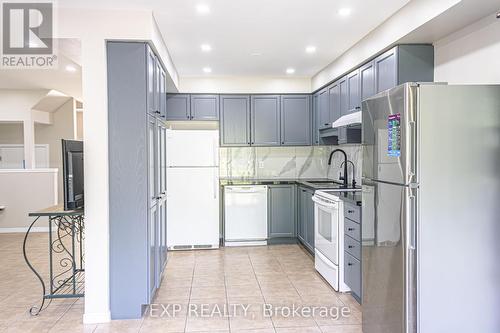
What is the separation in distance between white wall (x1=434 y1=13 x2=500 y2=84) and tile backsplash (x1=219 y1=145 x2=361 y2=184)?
10.3 ft

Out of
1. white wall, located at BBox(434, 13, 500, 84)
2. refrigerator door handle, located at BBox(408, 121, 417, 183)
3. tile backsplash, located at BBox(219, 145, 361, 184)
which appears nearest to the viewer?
refrigerator door handle, located at BBox(408, 121, 417, 183)

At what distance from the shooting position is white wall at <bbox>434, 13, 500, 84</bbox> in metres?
2.68

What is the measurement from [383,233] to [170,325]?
182 centimetres

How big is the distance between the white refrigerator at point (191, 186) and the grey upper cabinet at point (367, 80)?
7.10 ft

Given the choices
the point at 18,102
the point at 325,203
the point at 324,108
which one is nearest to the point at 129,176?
the point at 325,203

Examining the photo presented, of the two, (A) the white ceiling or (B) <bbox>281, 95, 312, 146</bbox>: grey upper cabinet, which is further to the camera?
(B) <bbox>281, 95, 312, 146</bbox>: grey upper cabinet

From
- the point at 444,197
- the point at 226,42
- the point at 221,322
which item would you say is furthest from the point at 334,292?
the point at 226,42

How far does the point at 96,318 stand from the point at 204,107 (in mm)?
3556

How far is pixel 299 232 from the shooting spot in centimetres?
573

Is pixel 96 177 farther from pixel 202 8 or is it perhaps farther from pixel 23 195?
pixel 23 195

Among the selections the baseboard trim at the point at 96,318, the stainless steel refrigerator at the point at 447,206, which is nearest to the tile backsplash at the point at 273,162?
the baseboard trim at the point at 96,318

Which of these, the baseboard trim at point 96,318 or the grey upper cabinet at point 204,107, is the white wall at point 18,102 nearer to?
the grey upper cabinet at point 204,107

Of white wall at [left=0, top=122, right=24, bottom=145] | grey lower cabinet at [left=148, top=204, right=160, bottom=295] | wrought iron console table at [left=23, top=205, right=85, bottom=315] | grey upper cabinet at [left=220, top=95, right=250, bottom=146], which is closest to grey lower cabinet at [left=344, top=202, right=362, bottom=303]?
grey lower cabinet at [left=148, top=204, right=160, bottom=295]

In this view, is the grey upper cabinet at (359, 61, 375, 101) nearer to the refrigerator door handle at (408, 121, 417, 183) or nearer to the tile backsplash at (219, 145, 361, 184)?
the refrigerator door handle at (408, 121, 417, 183)
